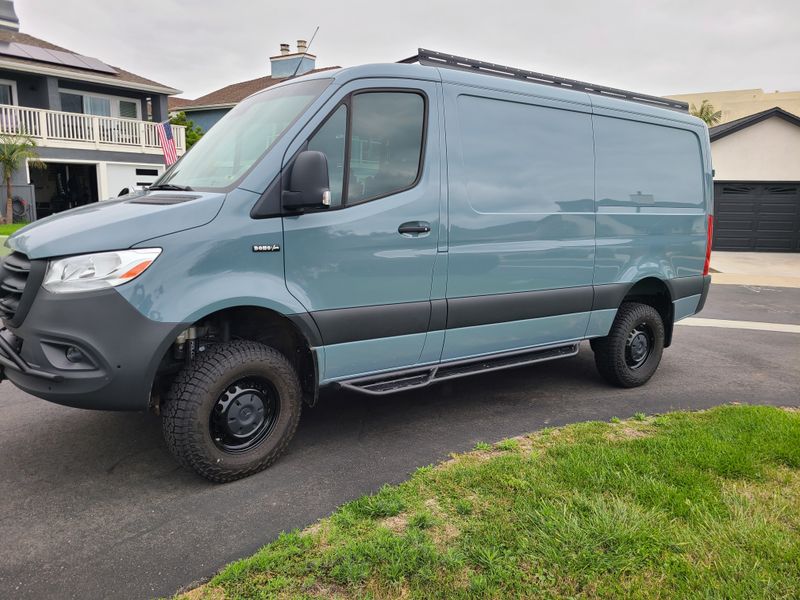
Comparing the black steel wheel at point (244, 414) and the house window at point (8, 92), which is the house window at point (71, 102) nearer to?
the house window at point (8, 92)

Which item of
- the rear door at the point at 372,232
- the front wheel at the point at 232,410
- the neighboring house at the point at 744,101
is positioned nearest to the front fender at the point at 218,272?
the rear door at the point at 372,232

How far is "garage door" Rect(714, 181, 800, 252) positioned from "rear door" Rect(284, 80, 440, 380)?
20682 mm

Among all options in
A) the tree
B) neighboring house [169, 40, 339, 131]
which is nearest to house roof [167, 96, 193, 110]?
neighboring house [169, 40, 339, 131]

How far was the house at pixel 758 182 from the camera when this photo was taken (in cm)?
2138

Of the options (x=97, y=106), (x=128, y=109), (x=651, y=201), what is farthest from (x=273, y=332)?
(x=128, y=109)

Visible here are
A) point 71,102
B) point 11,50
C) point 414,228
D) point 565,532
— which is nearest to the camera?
point 565,532

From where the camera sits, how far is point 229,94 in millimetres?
33594

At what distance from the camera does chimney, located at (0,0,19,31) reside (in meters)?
25.3

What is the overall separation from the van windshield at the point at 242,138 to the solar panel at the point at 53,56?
21483 millimetres

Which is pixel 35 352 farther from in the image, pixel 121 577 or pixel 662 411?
pixel 662 411

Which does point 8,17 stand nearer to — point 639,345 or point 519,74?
point 519,74

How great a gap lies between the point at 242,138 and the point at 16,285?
1606 millimetres

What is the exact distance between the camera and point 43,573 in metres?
2.76

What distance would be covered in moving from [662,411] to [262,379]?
326 cm
